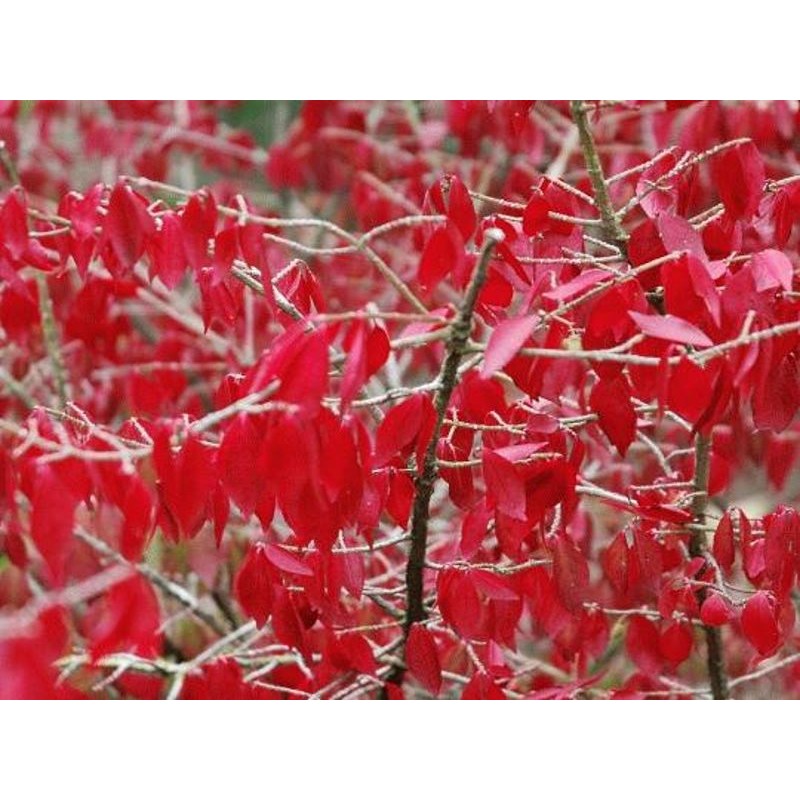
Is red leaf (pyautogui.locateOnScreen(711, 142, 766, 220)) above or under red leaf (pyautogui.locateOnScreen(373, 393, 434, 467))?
above

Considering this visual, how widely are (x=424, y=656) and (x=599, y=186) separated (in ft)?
1.72

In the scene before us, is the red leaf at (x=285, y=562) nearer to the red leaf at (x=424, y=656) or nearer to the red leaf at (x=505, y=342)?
the red leaf at (x=424, y=656)

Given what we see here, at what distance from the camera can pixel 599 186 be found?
114 cm

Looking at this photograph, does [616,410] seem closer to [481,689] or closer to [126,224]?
[481,689]

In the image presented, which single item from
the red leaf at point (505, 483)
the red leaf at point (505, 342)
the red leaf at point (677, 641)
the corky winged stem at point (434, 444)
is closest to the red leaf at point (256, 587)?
the corky winged stem at point (434, 444)

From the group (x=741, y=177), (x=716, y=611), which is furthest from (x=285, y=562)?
(x=741, y=177)

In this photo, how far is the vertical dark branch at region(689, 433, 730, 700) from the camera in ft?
4.02

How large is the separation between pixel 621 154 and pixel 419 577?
3.68ft

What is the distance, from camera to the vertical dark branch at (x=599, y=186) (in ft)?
3.76

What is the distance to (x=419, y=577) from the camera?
1195 millimetres

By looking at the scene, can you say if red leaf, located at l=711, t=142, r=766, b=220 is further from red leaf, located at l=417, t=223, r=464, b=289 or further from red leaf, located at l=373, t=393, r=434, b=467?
red leaf, located at l=373, t=393, r=434, b=467

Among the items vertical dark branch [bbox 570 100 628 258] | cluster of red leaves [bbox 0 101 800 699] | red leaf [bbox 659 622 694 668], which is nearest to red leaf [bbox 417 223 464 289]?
cluster of red leaves [bbox 0 101 800 699]

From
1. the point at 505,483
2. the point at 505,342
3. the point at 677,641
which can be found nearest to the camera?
the point at 505,342
